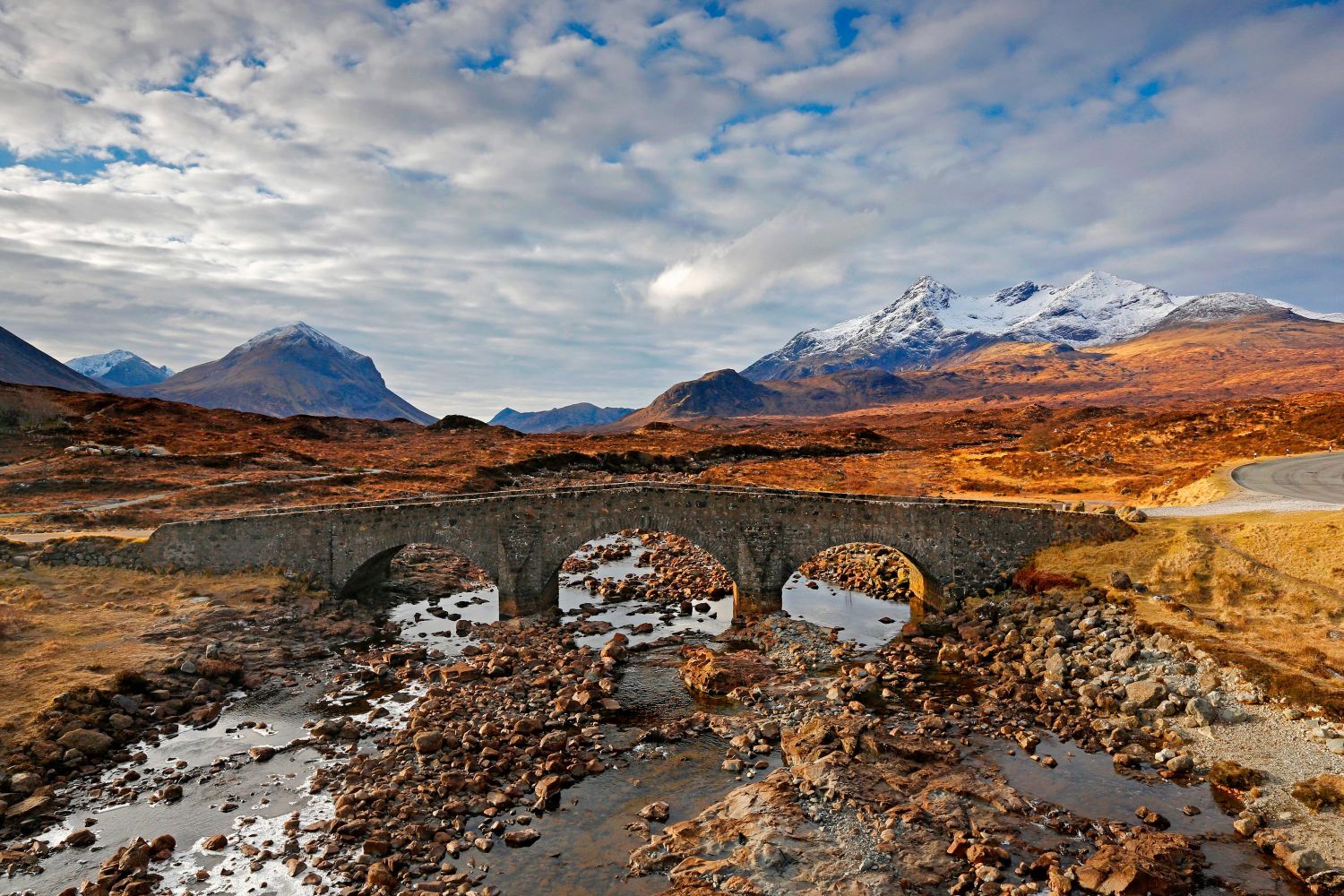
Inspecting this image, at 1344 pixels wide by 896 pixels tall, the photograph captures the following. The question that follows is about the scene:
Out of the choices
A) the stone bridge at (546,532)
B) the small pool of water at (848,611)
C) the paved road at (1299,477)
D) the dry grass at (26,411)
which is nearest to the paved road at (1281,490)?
the paved road at (1299,477)

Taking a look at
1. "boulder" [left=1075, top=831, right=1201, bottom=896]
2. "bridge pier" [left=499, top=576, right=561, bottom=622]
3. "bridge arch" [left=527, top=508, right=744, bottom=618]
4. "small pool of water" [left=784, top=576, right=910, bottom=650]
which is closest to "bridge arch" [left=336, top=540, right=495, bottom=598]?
"bridge pier" [left=499, top=576, right=561, bottom=622]

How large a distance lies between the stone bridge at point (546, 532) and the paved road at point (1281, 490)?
12.9 metres

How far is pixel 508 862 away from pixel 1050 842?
1275 cm

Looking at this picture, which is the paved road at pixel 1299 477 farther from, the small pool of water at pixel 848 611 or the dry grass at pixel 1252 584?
the small pool of water at pixel 848 611

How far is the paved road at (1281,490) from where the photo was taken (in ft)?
94.3

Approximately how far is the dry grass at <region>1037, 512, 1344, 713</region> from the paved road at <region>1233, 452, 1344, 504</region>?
21.7ft

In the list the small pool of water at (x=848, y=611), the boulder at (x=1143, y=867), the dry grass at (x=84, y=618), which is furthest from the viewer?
the small pool of water at (x=848, y=611)

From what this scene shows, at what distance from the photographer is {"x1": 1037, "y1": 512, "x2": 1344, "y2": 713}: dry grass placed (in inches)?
782

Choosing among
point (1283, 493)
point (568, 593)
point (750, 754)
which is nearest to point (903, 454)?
point (1283, 493)

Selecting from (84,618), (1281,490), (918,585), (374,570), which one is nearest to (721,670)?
(918,585)

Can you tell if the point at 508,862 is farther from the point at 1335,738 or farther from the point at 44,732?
the point at 1335,738

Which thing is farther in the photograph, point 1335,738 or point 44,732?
point 44,732

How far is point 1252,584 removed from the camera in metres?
23.7

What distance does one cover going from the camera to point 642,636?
1215 inches
